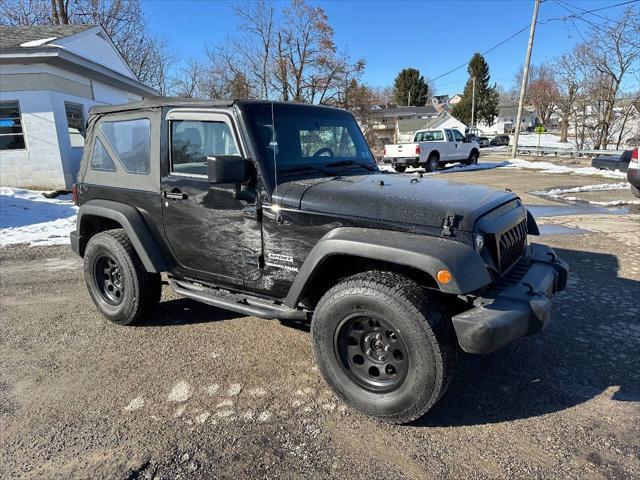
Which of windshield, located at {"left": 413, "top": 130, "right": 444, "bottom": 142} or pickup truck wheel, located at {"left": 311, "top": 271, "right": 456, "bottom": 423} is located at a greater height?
windshield, located at {"left": 413, "top": 130, "right": 444, "bottom": 142}

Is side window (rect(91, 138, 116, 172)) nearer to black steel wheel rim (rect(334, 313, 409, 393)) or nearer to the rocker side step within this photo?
the rocker side step

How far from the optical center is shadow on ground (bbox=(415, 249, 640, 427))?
2.76 metres

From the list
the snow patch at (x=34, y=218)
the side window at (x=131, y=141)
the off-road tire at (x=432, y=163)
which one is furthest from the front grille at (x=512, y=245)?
the off-road tire at (x=432, y=163)

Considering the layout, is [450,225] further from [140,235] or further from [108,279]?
[108,279]

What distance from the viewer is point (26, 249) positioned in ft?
22.9

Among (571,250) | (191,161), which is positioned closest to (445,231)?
(191,161)

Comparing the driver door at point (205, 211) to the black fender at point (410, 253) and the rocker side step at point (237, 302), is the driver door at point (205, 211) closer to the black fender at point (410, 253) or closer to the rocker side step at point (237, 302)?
the rocker side step at point (237, 302)

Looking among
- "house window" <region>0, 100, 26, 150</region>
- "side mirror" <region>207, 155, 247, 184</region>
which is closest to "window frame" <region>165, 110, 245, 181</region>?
"side mirror" <region>207, 155, 247, 184</region>

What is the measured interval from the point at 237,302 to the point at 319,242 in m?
0.92

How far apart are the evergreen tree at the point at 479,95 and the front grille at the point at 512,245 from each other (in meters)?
72.9

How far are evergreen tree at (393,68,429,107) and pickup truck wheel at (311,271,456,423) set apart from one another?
78.7m

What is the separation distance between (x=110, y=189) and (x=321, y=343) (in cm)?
255

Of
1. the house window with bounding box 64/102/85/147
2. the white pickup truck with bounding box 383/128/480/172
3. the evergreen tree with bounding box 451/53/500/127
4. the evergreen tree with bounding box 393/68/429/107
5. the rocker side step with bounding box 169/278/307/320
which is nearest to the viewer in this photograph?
the rocker side step with bounding box 169/278/307/320

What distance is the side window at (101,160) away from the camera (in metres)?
4.06
